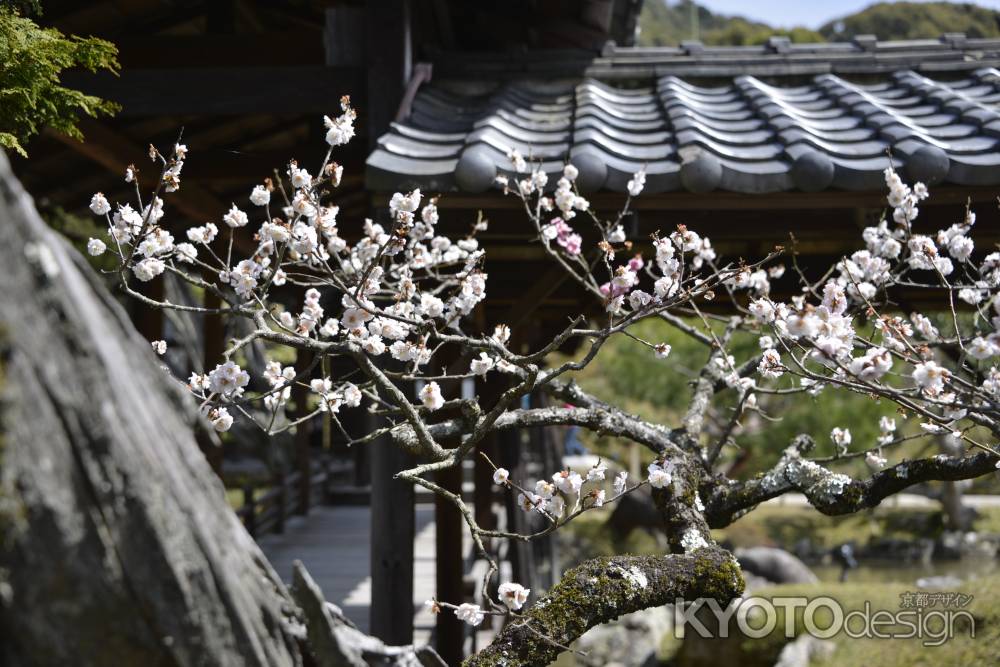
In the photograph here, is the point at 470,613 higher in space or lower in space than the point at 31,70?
lower

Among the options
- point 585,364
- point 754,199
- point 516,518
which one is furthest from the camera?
point 516,518

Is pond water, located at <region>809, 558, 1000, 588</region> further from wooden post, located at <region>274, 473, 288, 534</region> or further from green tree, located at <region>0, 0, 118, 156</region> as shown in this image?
green tree, located at <region>0, 0, 118, 156</region>

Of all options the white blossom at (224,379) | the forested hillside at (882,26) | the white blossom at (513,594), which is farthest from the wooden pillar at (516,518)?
the forested hillside at (882,26)

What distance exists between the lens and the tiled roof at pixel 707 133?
11.0 feet

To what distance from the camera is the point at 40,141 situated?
5.30m

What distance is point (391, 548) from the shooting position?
12.5 ft

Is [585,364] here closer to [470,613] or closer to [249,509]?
[470,613]

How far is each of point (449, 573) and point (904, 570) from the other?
1403cm

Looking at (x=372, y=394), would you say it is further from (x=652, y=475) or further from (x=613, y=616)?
(x=613, y=616)

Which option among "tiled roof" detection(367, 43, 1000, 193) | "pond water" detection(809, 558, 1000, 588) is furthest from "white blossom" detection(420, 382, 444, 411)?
"pond water" detection(809, 558, 1000, 588)

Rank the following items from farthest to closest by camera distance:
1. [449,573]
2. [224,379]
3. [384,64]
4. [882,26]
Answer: [882,26] < [449,573] < [384,64] < [224,379]

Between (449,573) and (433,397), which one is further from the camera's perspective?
(449,573)

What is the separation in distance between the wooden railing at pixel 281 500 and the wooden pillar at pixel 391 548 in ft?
14.1

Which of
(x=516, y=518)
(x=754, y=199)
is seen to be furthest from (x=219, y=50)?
(x=516, y=518)
